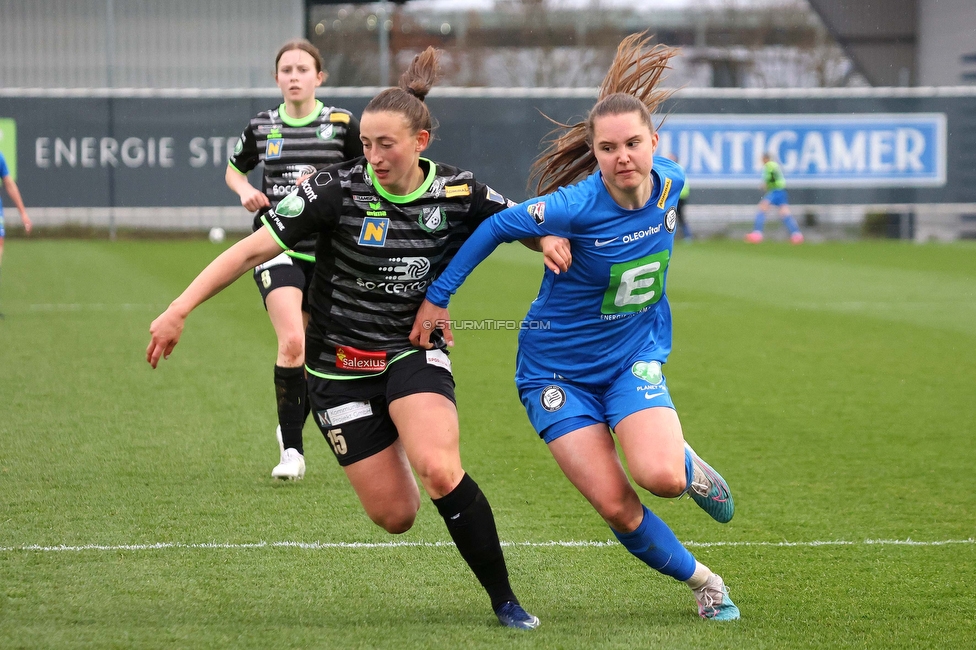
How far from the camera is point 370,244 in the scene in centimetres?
393

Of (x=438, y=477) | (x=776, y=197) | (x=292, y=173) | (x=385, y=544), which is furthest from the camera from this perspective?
(x=776, y=197)

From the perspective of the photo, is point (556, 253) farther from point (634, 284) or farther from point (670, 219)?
point (670, 219)

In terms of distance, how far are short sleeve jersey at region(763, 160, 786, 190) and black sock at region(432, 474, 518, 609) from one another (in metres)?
21.5

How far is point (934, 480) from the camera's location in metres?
6.01

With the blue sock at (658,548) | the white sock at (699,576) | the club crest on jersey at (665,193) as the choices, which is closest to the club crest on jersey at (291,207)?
the club crest on jersey at (665,193)

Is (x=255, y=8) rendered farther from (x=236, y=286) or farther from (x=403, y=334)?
(x=403, y=334)

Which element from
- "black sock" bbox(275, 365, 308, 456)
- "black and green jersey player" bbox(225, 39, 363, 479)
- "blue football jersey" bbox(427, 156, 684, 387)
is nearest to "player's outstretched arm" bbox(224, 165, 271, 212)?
"black and green jersey player" bbox(225, 39, 363, 479)

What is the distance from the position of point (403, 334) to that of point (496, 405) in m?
4.15

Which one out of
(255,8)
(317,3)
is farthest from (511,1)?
(255,8)

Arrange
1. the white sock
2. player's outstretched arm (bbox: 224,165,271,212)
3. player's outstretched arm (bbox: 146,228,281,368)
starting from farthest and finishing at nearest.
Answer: player's outstretched arm (bbox: 224,165,271,212)
the white sock
player's outstretched arm (bbox: 146,228,281,368)

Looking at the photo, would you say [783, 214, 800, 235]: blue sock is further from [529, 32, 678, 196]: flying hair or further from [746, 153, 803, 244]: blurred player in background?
[529, 32, 678, 196]: flying hair

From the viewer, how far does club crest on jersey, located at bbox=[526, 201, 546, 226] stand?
3913 millimetres

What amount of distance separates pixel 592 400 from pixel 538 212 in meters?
0.70

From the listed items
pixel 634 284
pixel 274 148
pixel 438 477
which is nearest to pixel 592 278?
pixel 634 284
